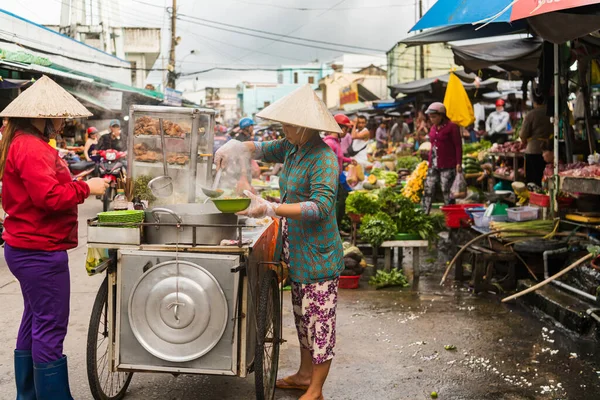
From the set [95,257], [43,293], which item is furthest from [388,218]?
[43,293]

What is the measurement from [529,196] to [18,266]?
676 centimetres

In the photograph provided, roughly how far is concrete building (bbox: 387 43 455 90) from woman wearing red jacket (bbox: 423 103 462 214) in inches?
1182

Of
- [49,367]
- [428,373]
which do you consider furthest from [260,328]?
[428,373]

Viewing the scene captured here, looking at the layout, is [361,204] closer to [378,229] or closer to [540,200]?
[378,229]

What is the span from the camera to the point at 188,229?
3.55 meters

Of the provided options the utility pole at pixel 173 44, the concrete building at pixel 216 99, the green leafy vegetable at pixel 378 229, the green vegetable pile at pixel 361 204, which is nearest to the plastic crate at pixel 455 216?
the green vegetable pile at pixel 361 204

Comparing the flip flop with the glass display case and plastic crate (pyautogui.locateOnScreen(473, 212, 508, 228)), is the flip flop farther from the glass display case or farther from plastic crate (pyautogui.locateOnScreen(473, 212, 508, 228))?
plastic crate (pyautogui.locateOnScreen(473, 212, 508, 228))

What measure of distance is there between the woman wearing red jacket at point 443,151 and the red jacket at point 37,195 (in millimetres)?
7046

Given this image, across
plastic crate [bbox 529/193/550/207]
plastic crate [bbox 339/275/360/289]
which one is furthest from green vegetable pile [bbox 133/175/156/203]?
plastic crate [bbox 529/193/550/207]

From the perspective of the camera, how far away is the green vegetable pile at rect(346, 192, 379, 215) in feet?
26.6

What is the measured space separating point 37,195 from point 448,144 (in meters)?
7.38

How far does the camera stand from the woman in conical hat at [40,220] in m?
3.35

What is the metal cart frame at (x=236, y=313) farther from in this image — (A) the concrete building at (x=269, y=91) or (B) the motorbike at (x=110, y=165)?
(A) the concrete building at (x=269, y=91)

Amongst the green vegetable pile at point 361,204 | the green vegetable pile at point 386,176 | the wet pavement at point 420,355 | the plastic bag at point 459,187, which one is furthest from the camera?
the green vegetable pile at point 386,176
